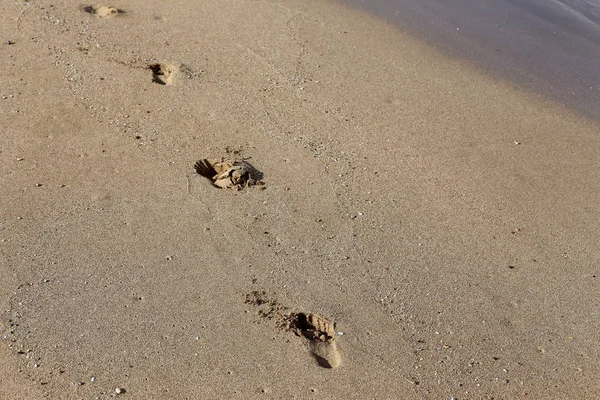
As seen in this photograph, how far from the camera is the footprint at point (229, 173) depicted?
4.81m

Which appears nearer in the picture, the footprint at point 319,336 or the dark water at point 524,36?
the footprint at point 319,336

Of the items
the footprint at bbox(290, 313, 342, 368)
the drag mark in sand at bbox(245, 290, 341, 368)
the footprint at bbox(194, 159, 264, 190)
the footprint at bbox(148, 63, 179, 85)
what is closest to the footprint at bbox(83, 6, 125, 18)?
the footprint at bbox(148, 63, 179, 85)

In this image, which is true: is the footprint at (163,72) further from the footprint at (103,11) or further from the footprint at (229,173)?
the footprint at (229,173)

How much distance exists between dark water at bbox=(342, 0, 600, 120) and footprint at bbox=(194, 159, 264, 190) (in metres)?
3.07

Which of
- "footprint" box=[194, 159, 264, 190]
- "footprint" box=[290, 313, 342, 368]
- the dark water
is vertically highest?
the dark water

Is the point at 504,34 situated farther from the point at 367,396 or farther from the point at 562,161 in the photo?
the point at 367,396

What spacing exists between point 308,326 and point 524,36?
4993 mm

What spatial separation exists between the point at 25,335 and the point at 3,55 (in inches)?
127

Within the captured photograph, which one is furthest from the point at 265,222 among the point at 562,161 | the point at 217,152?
the point at 562,161

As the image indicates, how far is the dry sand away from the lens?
3688 millimetres

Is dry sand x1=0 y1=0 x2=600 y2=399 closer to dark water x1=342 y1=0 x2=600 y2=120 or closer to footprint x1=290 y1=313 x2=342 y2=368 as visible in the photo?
footprint x1=290 y1=313 x2=342 y2=368

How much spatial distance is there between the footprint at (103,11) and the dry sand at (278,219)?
6 centimetres

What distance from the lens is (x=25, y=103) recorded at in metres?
5.32

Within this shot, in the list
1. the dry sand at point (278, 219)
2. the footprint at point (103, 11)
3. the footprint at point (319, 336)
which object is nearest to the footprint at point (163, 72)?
the dry sand at point (278, 219)
